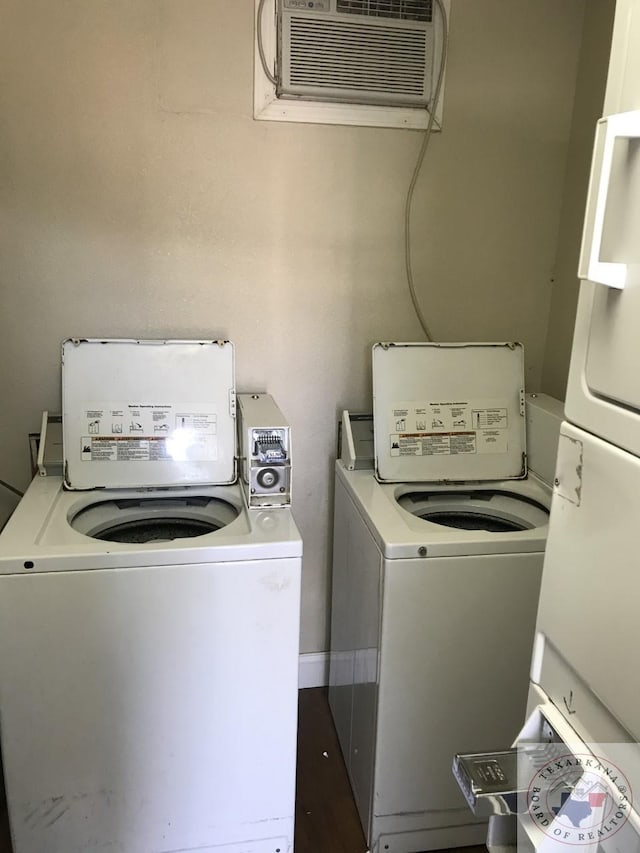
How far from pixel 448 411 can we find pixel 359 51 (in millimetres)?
1025

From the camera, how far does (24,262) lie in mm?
1871

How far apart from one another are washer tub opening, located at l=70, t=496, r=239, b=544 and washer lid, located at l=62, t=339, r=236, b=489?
0.20ft

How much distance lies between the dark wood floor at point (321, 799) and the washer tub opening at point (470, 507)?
30.1 inches

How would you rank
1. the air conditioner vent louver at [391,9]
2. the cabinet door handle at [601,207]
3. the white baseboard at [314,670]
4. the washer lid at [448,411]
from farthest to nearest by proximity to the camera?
the white baseboard at [314,670]
the washer lid at [448,411]
the air conditioner vent louver at [391,9]
the cabinet door handle at [601,207]

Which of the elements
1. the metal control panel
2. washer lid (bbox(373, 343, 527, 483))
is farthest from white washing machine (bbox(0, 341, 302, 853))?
washer lid (bbox(373, 343, 527, 483))

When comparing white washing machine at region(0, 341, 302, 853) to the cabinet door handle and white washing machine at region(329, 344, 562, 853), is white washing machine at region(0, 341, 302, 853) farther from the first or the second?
the cabinet door handle

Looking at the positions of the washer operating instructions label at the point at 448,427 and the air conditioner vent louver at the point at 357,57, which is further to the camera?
the washer operating instructions label at the point at 448,427

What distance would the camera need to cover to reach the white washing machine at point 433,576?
159 cm

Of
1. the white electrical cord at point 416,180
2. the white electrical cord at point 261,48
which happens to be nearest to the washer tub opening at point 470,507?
the white electrical cord at point 416,180

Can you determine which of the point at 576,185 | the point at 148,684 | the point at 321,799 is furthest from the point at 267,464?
the point at 576,185

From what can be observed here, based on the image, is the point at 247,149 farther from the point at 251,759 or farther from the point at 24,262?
the point at 251,759

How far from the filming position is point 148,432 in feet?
6.15

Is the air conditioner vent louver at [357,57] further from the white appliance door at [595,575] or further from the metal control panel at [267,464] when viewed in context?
the white appliance door at [595,575]

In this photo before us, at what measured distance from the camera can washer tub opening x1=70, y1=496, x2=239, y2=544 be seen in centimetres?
182
